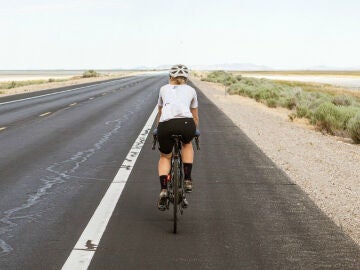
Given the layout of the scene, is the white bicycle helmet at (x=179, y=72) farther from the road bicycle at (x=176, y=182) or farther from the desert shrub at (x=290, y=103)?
the desert shrub at (x=290, y=103)

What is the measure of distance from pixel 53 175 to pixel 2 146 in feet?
13.3

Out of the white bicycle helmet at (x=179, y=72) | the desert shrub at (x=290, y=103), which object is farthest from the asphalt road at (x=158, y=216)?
the desert shrub at (x=290, y=103)

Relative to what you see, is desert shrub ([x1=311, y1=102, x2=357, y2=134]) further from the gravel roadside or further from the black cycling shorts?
the black cycling shorts

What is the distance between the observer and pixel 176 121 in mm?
6211

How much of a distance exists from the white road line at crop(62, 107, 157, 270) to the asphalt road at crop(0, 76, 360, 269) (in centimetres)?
7

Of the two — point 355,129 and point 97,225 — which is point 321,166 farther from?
point 355,129

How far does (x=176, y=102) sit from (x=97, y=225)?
5.43ft

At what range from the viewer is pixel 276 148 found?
13.7 meters

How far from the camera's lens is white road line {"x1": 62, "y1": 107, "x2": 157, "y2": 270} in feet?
16.9

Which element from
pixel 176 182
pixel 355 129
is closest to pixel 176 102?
pixel 176 182

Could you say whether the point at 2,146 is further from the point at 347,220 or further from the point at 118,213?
the point at 347,220

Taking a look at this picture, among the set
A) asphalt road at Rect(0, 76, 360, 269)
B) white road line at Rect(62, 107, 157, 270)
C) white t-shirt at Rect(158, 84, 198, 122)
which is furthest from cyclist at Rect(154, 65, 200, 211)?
white road line at Rect(62, 107, 157, 270)

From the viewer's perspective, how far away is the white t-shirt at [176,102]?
6238mm

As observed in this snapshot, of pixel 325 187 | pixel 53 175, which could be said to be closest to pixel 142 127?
pixel 53 175
